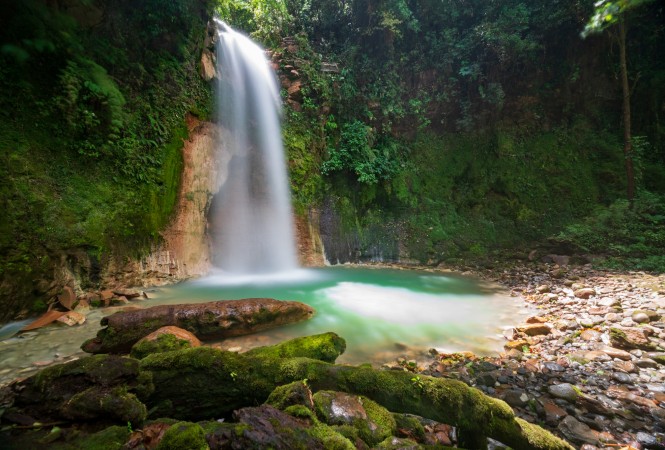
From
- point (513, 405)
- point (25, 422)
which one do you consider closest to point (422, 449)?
point (513, 405)

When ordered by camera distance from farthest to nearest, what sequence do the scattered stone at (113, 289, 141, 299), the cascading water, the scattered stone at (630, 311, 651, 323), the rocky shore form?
the cascading water
the scattered stone at (113, 289, 141, 299)
the scattered stone at (630, 311, 651, 323)
the rocky shore

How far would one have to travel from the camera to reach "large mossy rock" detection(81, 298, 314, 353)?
12.1 feet

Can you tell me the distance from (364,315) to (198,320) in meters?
2.99

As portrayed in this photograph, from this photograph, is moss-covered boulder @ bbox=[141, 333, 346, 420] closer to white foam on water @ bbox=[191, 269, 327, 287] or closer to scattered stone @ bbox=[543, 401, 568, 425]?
scattered stone @ bbox=[543, 401, 568, 425]

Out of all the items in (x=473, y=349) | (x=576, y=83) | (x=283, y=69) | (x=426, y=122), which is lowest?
(x=473, y=349)

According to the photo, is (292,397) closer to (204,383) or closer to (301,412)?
(301,412)

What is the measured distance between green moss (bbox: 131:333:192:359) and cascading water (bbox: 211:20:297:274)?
6.68 m

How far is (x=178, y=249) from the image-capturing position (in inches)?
312

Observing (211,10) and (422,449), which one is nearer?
(422,449)

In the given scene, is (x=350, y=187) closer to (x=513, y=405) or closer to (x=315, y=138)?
(x=315, y=138)

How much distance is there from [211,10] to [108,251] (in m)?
8.02

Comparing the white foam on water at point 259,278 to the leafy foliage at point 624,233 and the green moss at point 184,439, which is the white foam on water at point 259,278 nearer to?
the green moss at point 184,439

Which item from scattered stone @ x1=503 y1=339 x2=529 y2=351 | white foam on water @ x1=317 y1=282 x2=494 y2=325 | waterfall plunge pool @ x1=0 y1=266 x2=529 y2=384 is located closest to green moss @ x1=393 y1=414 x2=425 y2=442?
waterfall plunge pool @ x1=0 y1=266 x2=529 y2=384

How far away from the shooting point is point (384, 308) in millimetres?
6031
